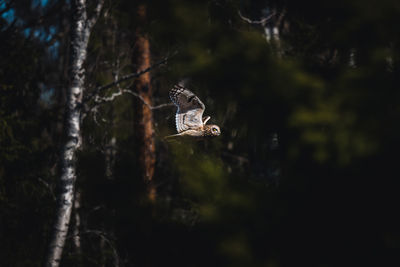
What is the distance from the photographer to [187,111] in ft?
15.3

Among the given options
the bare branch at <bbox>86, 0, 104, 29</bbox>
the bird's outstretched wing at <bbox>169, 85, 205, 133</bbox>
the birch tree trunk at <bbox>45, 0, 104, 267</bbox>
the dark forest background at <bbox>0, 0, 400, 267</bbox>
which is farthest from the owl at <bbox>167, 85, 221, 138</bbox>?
the bare branch at <bbox>86, 0, 104, 29</bbox>

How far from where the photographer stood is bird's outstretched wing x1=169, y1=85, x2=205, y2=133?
4.56 metres

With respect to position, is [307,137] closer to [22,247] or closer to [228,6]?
[228,6]

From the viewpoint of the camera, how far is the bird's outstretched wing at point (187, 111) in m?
4.56

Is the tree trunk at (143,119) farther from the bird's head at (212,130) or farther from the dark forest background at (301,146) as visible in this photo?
the dark forest background at (301,146)

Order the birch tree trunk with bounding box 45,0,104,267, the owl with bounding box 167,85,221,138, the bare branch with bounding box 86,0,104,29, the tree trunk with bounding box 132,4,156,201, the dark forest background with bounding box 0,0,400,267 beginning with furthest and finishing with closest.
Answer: the tree trunk with bounding box 132,4,156,201
the bare branch with bounding box 86,0,104,29
the birch tree trunk with bounding box 45,0,104,267
the owl with bounding box 167,85,221,138
the dark forest background with bounding box 0,0,400,267

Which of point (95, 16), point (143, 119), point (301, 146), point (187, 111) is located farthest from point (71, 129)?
Answer: point (301, 146)

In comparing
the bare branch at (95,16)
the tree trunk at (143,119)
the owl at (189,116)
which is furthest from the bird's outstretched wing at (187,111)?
the tree trunk at (143,119)

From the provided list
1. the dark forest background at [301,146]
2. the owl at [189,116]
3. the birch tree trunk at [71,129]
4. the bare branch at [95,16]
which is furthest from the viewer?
the bare branch at [95,16]

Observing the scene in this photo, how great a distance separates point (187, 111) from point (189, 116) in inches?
2.2

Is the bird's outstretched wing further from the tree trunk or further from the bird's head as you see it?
the tree trunk

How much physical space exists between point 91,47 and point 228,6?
4212 mm

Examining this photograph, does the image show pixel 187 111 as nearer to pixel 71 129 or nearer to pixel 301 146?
pixel 71 129

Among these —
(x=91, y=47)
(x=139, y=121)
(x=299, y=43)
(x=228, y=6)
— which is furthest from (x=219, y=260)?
(x=91, y=47)
